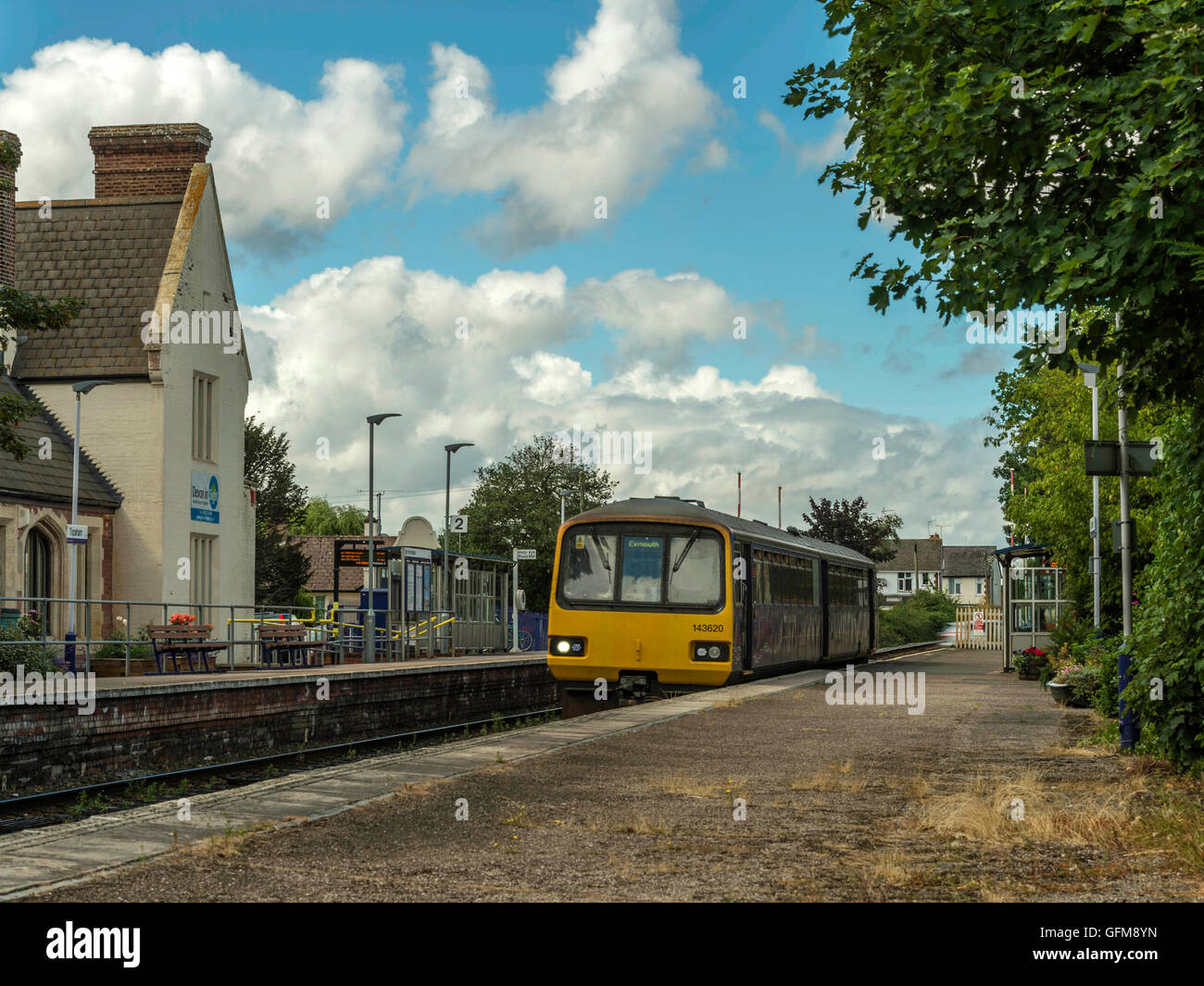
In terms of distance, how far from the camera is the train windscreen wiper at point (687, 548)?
20409mm

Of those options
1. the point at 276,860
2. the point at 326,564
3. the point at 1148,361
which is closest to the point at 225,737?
the point at 276,860

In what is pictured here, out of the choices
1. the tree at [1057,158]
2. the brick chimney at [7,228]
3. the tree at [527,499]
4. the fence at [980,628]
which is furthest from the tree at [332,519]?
the tree at [1057,158]

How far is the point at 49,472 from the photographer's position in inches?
1106

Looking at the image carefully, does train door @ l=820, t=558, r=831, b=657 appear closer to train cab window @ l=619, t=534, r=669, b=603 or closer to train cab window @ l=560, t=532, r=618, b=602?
train cab window @ l=619, t=534, r=669, b=603

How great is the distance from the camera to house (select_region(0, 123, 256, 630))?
29594mm

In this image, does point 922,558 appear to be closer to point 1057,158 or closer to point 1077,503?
point 1077,503

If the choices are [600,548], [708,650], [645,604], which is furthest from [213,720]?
[708,650]

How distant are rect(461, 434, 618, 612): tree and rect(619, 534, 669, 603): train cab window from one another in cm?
5400

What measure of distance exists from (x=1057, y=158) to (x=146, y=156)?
1185 inches

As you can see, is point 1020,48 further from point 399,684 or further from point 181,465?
point 181,465

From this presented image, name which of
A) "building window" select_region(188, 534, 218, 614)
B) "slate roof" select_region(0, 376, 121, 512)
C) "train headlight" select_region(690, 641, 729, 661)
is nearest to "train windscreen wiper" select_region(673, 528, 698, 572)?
"train headlight" select_region(690, 641, 729, 661)

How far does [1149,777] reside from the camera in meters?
10.6

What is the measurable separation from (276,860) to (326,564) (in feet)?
275

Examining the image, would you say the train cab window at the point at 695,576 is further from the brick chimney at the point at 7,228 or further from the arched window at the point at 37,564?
the brick chimney at the point at 7,228
